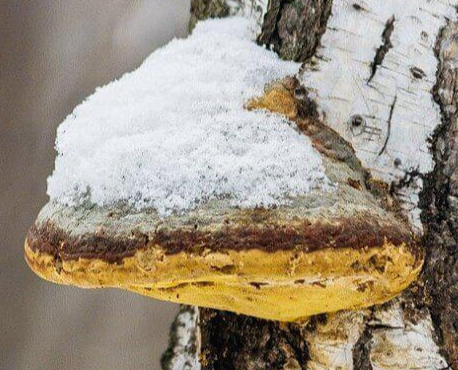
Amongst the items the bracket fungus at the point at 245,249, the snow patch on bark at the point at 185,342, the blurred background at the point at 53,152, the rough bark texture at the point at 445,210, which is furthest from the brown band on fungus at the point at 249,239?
the blurred background at the point at 53,152

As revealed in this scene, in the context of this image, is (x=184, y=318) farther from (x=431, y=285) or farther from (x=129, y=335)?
(x=129, y=335)

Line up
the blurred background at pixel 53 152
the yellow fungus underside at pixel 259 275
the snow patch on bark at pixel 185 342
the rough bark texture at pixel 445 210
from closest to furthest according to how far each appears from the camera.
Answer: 1. the yellow fungus underside at pixel 259 275
2. the rough bark texture at pixel 445 210
3. the snow patch on bark at pixel 185 342
4. the blurred background at pixel 53 152

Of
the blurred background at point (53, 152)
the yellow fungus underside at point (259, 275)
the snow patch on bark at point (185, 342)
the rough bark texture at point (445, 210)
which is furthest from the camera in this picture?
the blurred background at point (53, 152)

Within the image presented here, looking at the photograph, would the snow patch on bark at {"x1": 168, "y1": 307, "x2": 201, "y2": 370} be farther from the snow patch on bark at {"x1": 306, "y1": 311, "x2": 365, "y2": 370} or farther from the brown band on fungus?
the brown band on fungus

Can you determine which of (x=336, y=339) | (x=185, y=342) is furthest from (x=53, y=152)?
(x=336, y=339)

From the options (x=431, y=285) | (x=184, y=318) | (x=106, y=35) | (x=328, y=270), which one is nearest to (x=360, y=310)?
(x=431, y=285)

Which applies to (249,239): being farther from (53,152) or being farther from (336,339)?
(53,152)

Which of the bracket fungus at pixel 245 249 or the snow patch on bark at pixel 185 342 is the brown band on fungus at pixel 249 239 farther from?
the snow patch on bark at pixel 185 342
